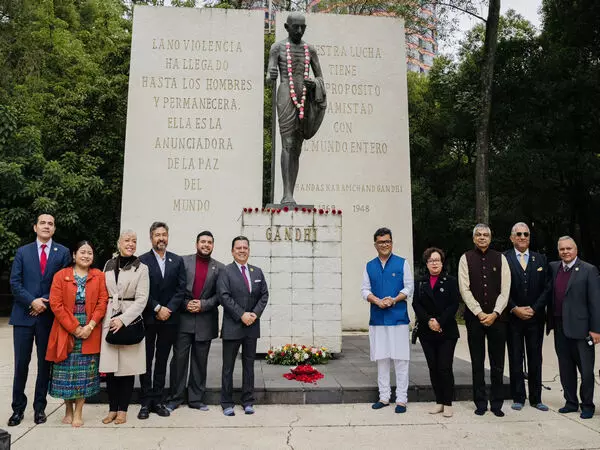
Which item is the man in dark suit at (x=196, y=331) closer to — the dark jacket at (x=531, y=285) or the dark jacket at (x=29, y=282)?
the dark jacket at (x=29, y=282)

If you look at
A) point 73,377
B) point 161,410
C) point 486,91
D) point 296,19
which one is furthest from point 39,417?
point 486,91

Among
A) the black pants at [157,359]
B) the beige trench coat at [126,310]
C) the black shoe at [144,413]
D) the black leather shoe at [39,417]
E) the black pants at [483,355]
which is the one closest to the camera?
the beige trench coat at [126,310]

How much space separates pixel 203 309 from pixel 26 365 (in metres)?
1.63

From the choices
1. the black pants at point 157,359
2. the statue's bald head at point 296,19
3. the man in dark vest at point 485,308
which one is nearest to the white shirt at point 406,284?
the man in dark vest at point 485,308

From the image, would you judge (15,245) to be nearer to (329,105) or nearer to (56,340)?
(329,105)

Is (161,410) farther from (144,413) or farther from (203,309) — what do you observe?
(203,309)

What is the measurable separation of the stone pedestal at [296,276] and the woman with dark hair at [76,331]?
8.87ft

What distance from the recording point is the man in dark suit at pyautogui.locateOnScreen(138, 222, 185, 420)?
190 inches

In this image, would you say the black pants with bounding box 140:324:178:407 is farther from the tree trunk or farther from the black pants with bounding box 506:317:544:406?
the tree trunk

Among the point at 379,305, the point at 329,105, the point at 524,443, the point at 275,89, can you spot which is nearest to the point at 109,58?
the point at 329,105

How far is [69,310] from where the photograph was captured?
4441 mm

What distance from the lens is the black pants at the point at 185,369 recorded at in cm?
509

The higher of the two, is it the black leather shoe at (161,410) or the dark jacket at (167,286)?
the dark jacket at (167,286)

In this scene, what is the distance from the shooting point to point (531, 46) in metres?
15.3
